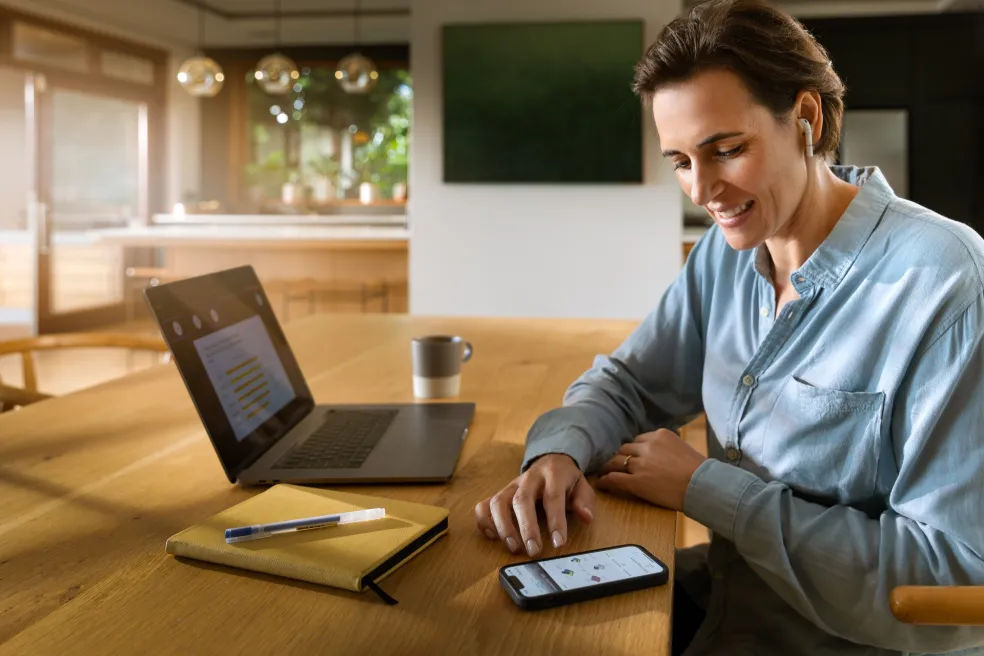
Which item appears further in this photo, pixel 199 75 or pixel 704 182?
pixel 199 75

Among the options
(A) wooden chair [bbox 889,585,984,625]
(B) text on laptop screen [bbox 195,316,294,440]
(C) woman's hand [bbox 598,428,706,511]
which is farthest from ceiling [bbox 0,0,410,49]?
(A) wooden chair [bbox 889,585,984,625]

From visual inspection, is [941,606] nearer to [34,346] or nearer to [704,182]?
[704,182]

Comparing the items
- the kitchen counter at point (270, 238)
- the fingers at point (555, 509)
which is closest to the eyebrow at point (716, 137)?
the fingers at point (555, 509)

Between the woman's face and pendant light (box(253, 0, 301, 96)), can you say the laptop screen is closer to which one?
the woman's face

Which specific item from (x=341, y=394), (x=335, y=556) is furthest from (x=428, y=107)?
(x=335, y=556)

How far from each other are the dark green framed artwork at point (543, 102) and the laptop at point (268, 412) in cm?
429

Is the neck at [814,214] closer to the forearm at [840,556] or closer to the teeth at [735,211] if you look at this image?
the teeth at [735,211]

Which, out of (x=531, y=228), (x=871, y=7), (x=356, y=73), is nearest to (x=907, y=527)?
(x=531, y=228)

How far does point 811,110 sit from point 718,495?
1.53 feet

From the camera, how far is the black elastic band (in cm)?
75

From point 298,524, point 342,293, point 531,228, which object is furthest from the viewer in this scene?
point 342,293

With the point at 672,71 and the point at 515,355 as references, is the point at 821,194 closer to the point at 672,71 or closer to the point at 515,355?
the point at 672,71

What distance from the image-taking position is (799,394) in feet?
3.51

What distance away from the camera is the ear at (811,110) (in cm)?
109
